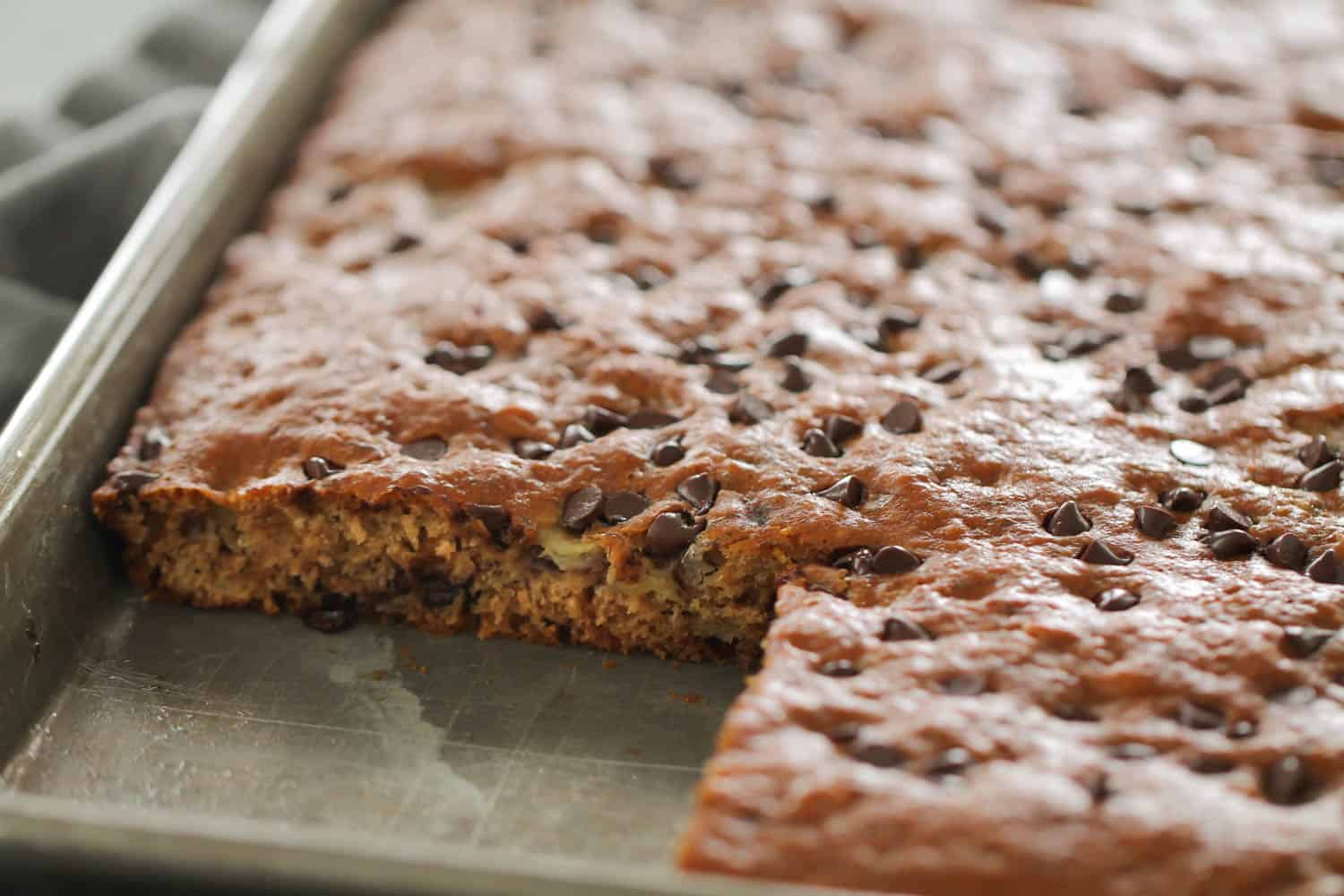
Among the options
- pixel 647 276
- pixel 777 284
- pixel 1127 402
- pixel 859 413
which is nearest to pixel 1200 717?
pixel 1127 402

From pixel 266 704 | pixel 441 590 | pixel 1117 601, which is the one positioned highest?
pixel 1117 601

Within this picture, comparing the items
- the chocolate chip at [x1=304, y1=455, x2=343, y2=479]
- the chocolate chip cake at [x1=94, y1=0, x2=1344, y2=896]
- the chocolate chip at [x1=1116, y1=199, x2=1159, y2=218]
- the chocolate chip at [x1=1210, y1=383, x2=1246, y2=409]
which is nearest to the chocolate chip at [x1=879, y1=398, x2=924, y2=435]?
the chocolate chip cake at [x1=94, y1=0, x2=1344, y2=896]

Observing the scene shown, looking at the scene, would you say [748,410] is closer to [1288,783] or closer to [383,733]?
[383,733]

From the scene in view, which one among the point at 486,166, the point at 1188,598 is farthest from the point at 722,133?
the point at 1188,598

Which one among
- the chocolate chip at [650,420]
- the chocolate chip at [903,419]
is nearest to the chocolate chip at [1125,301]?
the chocolate chip at [903,419]

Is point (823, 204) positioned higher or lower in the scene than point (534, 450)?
higher

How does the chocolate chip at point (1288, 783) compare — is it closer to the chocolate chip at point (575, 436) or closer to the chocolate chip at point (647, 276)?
the chocolate chip at point (575, 436)
